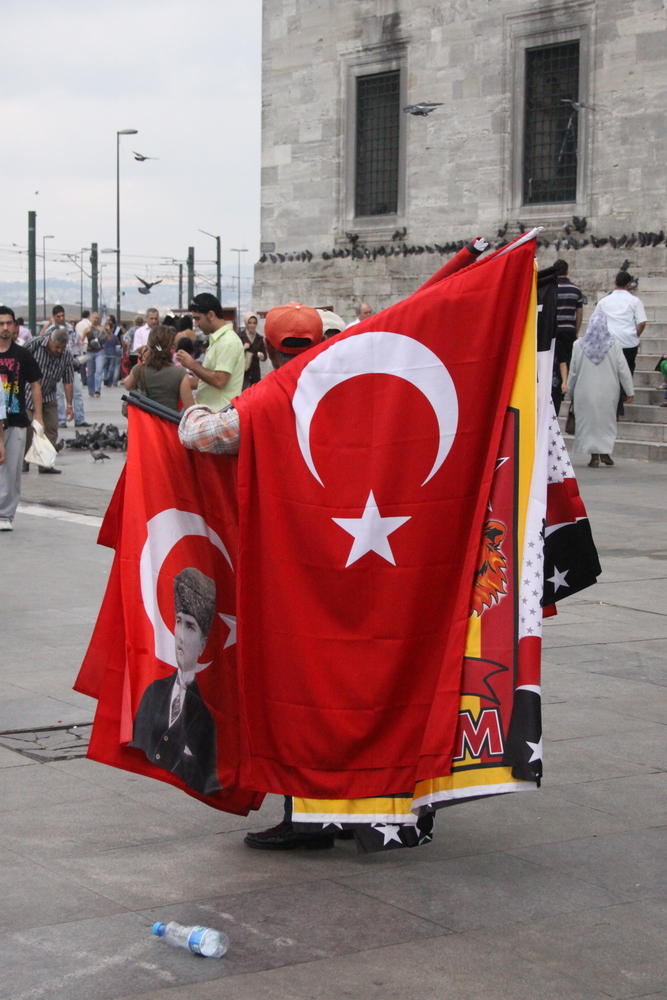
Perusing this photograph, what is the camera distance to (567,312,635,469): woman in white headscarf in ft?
→ 53.3

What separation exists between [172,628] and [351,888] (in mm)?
1038

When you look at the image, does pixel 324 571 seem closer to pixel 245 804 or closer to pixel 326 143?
pixel 245 804

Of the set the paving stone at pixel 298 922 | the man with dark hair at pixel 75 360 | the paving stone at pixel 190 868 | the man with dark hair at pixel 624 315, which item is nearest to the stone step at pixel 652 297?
the man with dark hair at pixel 624 315

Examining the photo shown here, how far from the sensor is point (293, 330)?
4480 millimetres

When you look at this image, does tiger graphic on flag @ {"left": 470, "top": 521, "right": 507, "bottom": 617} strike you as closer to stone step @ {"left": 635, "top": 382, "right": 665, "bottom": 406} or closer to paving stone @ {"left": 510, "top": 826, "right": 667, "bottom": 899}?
paving stone @ {"left": 510, "top": 826, "right": 667, "bottom": 899}

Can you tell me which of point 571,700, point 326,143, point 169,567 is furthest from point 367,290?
point 169,567

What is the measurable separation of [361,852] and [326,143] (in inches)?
1017

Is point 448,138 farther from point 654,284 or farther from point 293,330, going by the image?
point 293,330

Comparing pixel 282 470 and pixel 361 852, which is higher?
pixel 282 470

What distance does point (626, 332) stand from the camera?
17.9 m

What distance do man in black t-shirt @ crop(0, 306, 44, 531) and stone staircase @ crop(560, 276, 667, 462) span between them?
9294mm

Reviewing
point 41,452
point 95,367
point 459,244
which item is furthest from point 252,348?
point 95,367

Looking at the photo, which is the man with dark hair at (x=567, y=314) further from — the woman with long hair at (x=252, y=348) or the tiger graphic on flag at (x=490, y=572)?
the tiger graphic on flag at (x=490, y=572)

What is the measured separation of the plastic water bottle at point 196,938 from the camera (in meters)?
3.52
